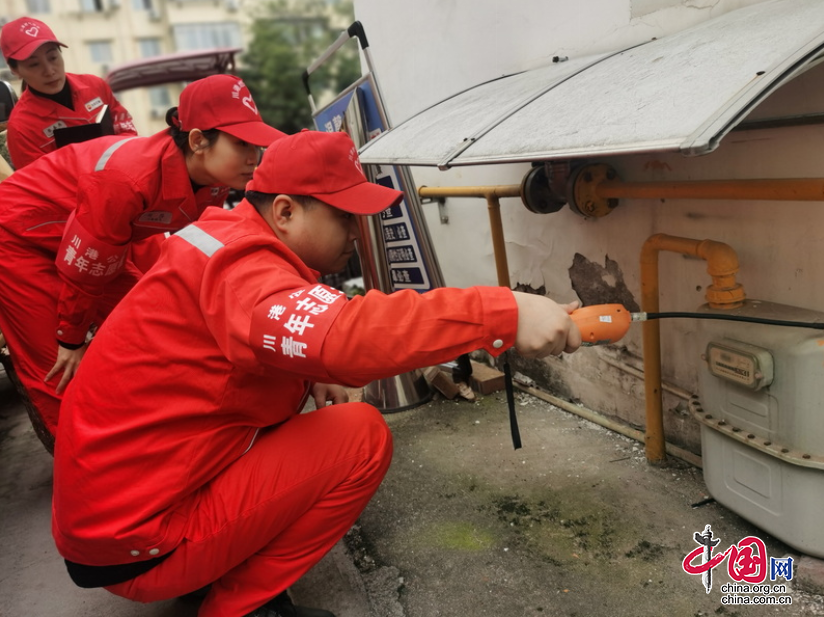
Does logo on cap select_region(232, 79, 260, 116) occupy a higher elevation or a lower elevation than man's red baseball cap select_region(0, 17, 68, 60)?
lower

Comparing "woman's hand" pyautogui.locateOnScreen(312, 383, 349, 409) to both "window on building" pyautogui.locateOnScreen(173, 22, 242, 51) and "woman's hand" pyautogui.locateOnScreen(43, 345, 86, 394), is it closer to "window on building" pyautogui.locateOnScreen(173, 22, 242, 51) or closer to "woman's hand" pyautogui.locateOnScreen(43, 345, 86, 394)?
"woman's hand" pyautogui.locateOnScreen(43, 345, 86, 394)

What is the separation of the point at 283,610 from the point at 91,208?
1666 millimetres

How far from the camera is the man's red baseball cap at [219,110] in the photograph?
8.13ft

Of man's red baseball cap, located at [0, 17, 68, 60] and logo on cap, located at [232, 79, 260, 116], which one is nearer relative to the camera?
logo on cap, located at [232, 79, 260, 116]

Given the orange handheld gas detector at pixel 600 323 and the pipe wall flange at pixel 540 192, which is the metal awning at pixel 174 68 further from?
the orange handheld gas detector at pixel 600 323

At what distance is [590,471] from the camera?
107 inches

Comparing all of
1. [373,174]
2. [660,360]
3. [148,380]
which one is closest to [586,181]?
[660,360]

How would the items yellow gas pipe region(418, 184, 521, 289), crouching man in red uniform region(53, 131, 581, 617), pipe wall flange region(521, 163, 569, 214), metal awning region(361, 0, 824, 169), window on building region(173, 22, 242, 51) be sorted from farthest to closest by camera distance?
window on building region(173, 22, 242, 51) → yellow gas pipe region(418, 184, 521, 289) → pipe wall flange region(521, 163, 569, 214) → crouching man in red uniform region(53, 131, 581, 617) → metal awning region(361, 0, 824, 169)

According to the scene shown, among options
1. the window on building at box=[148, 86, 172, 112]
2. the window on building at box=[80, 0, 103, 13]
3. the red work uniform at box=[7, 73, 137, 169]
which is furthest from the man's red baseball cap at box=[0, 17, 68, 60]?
the window on building at box=[80, 0, 103, 13]

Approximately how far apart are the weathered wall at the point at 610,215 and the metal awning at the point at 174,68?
9291mm

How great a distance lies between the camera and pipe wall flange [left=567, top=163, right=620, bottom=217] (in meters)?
2.59

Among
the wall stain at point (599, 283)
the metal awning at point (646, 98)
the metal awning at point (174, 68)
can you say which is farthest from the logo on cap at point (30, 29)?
the metal awning at point (174, 68)

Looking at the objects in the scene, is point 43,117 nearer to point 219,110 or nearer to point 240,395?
point 219,110

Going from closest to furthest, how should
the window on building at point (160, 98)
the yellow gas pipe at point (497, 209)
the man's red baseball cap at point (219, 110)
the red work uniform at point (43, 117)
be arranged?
1. the man's red baseball cap at point (219, 110)
2. the yellow gas pipe at point (497, 209)
3. the red work uniform at point (43, 117)
4. the window on building at point (160, 98)
